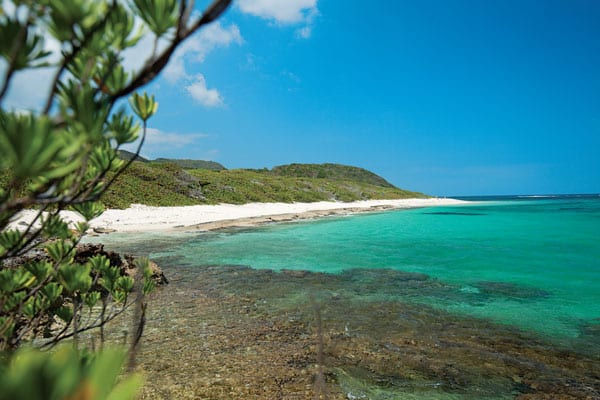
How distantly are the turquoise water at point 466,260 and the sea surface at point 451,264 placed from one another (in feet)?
0.11

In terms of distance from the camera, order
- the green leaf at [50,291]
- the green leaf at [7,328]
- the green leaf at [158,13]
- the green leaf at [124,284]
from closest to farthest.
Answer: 1. the green leaf at [158,13]
2. the green leaf at [7,328]
3. the green leaf at [50,291]
4. the green leaf at [124,284]

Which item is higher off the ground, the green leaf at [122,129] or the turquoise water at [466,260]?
the green leaf at [122,129]

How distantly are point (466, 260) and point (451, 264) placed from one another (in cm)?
129

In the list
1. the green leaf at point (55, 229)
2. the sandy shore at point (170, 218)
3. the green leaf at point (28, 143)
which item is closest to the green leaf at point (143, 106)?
the green leaf at point (28, 143)

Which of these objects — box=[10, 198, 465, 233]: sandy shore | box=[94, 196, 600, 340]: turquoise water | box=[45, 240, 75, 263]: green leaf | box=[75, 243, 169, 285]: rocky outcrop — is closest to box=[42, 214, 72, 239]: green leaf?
box=[45, 240, 75, 263]: green leaf

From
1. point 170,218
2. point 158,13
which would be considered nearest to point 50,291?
point 158,13

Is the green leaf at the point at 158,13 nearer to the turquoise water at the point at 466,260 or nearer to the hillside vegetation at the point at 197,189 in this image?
the turquoise water at the point at 466,260

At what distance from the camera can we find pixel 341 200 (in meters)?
56.8

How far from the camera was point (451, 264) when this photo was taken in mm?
13156

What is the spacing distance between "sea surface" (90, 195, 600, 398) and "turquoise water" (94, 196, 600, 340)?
0.11ft

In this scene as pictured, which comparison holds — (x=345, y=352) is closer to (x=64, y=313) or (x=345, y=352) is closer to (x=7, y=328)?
(x=64, y=313)

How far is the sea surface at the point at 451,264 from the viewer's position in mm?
7379

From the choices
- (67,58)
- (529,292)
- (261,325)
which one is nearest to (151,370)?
(261,325)

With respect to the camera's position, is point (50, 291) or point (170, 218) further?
point (170, 218)
